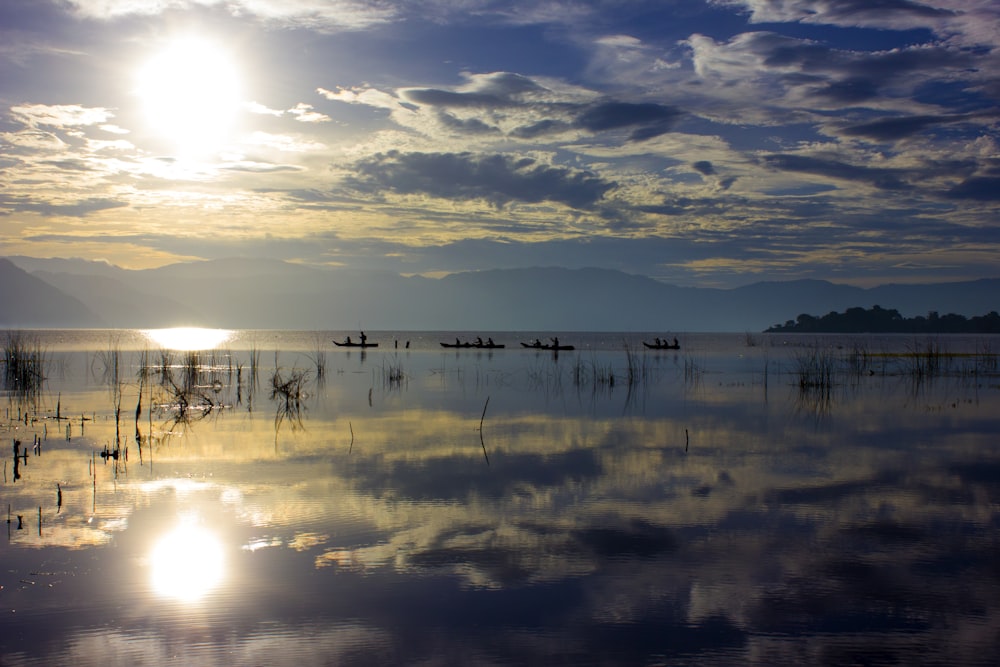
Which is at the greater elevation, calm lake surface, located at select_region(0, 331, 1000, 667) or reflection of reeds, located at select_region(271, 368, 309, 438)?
reflection of reeds, located at select_region(271, 368, 309, 438)

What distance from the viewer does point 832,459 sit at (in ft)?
44.5

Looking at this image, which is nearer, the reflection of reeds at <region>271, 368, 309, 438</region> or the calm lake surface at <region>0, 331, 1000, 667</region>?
the calm lake surface at <region>0, 331, 1000, 667</region>

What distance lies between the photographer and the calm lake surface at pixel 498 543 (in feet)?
19.2

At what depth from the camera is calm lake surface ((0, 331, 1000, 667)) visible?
5.85m

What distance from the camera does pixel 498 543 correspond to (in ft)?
27.2

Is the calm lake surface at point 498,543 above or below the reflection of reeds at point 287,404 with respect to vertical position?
below

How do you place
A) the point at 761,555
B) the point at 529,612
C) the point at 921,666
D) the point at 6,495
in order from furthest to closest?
1. the point at 6,495
2. the point at 761,555
3. the point at 529,612
4. the point at 921,666

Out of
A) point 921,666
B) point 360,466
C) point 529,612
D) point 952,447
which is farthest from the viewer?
point 952,447

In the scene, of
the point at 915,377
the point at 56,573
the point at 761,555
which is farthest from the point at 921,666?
the point at 915,377

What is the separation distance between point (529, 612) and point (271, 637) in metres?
2.07

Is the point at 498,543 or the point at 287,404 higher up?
the point at 287,404

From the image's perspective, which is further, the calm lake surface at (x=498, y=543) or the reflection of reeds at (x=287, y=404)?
the reflection of reeds at (x=287, y=404)

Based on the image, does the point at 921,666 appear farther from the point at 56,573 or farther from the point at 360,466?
the point at 360,466

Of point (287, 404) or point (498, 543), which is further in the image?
point (287, 404)
